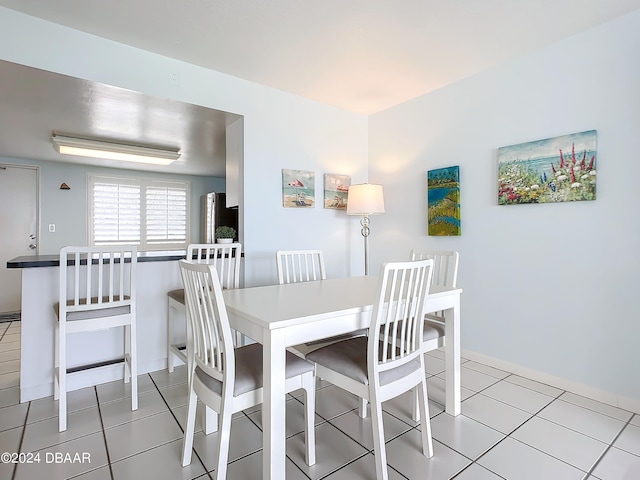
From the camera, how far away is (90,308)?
199cm

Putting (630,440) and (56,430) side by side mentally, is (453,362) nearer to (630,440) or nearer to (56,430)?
(630,440)

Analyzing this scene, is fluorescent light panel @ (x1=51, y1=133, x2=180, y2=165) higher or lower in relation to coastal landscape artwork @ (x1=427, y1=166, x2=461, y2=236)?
higher

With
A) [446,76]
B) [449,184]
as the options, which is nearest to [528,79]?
[446,76]

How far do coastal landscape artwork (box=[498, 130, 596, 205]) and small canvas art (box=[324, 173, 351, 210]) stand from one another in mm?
1523

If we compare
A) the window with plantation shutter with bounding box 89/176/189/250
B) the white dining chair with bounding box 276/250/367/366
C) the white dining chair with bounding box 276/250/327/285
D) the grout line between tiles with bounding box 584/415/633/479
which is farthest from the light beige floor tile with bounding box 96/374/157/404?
the window with plantation shutter with bounding box 89/176/189/250

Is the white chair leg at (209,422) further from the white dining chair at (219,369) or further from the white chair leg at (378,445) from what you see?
the white chair leg at (378,445)

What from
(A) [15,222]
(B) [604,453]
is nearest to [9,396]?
(A) [15,222]

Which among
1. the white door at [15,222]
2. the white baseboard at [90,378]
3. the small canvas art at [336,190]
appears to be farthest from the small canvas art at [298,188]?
the white door at [15,222]

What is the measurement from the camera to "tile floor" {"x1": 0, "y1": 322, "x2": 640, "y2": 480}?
5.00 feet

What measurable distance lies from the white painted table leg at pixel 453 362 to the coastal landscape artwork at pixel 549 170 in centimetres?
109

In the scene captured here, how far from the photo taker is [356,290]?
201cm

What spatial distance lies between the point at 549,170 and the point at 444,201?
0.84 metres

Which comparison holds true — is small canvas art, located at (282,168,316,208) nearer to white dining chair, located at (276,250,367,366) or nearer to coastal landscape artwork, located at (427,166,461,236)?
white dining chair, located at (276,250,367,366)

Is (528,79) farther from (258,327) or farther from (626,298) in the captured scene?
(258,327)
